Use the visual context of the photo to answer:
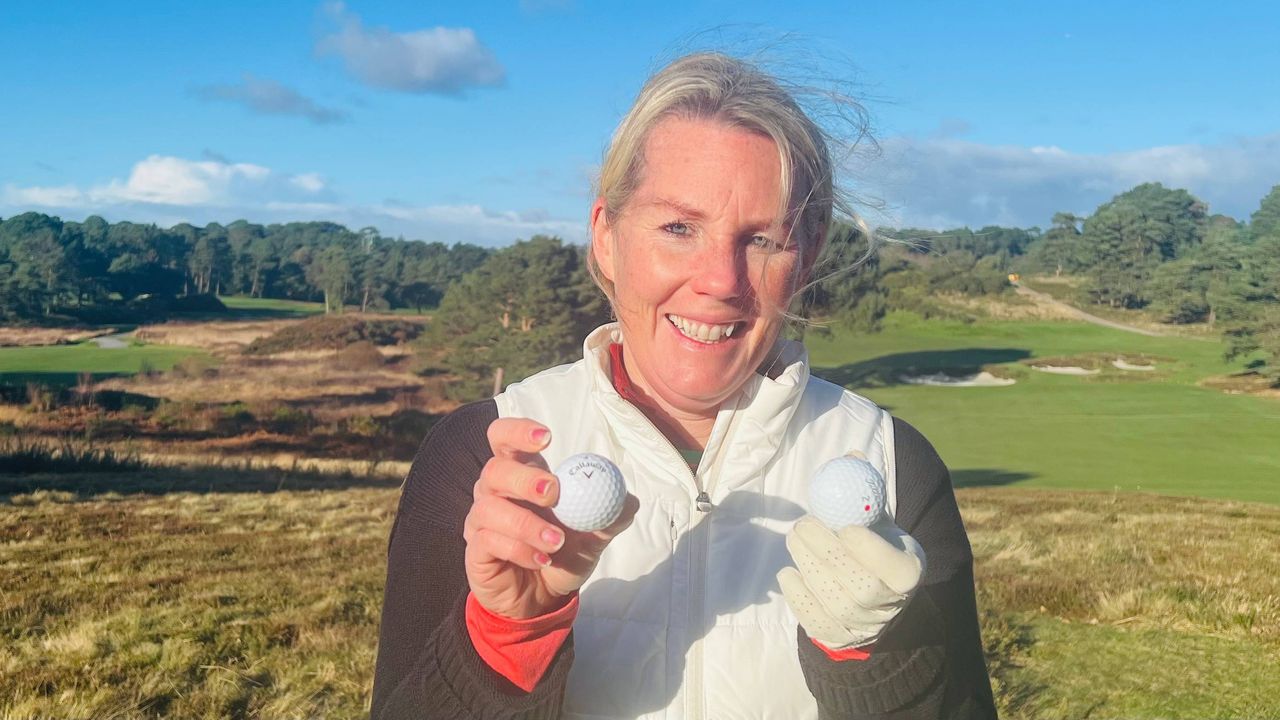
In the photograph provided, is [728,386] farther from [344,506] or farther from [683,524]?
[344,506]

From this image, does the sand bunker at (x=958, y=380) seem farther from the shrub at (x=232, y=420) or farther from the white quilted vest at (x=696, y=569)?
the white quilted vest at (x=696, y=569)

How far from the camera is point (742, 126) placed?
1.93 m

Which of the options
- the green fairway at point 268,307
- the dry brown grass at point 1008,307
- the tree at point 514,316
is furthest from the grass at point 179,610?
the dry brown grass at point 1008,307

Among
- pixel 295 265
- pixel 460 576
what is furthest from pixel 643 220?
pixel 295 265

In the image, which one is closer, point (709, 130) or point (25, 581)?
point (709, 130)

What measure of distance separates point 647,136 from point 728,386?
1.97ft

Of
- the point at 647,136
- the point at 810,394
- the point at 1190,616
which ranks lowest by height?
the point at 1190,616

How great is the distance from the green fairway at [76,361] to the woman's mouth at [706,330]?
15.0 metres

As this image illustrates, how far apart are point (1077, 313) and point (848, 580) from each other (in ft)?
77.6

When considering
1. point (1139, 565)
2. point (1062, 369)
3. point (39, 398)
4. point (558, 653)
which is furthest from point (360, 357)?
point (558, 653)

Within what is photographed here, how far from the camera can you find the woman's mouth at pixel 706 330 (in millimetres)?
1999

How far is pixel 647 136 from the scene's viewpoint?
2021mm

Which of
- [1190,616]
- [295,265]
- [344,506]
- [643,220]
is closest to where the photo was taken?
[643,220]

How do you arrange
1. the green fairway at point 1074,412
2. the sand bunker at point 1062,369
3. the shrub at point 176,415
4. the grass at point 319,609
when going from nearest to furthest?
the grass at point 319,609, the green fairway at point 1074,412, the shrub at point 176,415, the sand bunker at point 1062,369
